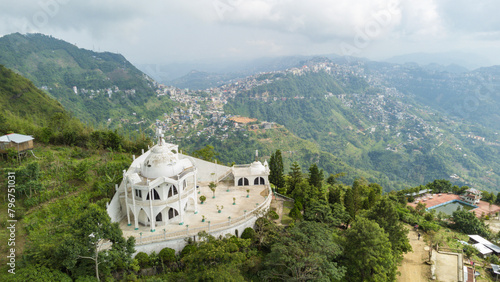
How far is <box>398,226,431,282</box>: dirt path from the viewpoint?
2279 cm

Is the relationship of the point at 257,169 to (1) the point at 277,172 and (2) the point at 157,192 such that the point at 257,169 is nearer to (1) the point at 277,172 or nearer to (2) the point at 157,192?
(1) the point at 277,172

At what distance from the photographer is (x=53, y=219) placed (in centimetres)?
1873

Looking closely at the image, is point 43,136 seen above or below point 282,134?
above

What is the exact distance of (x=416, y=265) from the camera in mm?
24469

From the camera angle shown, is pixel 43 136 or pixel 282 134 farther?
pixel 282 134

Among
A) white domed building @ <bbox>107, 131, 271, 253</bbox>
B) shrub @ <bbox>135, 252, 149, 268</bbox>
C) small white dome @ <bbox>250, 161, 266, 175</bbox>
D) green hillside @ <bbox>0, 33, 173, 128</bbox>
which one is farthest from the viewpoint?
green hillside @ <bbox>0, 33, 173, 128</bbox>

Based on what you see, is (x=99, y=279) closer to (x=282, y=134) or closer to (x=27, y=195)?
(x=27, y=195)

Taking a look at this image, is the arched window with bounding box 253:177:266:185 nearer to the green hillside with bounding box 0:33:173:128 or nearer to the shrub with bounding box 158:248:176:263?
the shrub with bounding box 158:248:176:263

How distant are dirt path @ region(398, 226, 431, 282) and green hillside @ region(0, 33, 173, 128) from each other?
8671 centimetres

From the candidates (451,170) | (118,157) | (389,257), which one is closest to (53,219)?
(118,157)

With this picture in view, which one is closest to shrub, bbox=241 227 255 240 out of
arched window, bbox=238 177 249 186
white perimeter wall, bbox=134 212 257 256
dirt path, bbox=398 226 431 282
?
white perimeter wall, bbox=134 212 257 256

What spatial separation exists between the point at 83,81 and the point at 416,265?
124320 mm

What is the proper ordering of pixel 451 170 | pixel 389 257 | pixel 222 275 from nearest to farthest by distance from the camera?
pixel 222 275 < pixel 389 257 < pixel 451 170

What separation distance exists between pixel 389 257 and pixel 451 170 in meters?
116
